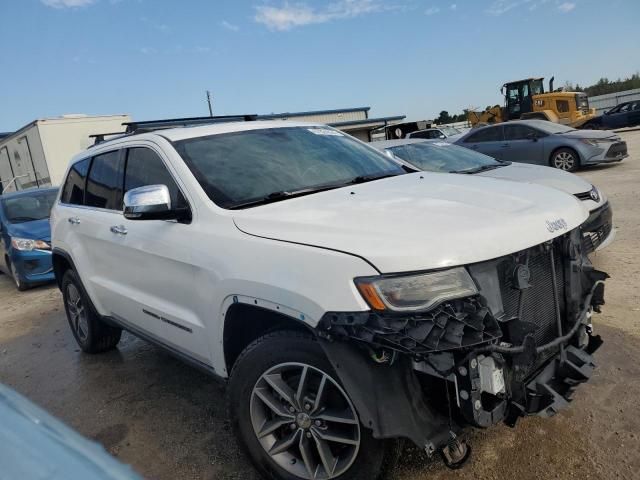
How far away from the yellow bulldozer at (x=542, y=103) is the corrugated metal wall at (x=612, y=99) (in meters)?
18.7

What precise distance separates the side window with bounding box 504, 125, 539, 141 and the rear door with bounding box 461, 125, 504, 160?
14 cm

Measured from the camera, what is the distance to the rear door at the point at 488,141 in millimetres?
12258

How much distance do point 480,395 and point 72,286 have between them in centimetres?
404

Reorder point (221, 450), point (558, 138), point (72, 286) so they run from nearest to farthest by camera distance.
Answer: point (221, 450), point (72, 286), point (558, 138)

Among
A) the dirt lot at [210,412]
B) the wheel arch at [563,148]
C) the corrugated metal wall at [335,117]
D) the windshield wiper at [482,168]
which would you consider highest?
the corrugated metal wall at [335,117]

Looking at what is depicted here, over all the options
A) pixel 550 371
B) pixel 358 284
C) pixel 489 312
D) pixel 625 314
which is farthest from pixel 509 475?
pixel 625 314

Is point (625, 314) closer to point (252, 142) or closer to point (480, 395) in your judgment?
point (480, 395)

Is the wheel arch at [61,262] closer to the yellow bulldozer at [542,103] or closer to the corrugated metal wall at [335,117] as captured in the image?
the yellow bulldozer at [542,103]

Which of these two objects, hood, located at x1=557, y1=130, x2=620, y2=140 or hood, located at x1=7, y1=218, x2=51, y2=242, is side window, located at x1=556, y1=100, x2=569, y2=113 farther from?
hood, located at x1=7, y1=218, x2=51, y2=242

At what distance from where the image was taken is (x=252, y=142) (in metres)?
3.33

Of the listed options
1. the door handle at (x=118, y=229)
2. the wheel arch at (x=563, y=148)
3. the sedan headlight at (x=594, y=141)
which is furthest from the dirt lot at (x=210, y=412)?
the sedan headlight at (x=594, y=141)

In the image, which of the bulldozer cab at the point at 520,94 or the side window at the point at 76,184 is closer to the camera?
the side window at the point at 76,184

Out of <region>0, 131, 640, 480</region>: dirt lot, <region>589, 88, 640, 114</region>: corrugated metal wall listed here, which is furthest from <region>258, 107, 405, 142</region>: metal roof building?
<region>0, 131, 640, 480</region>: dirt lot

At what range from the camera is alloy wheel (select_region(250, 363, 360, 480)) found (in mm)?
2236
